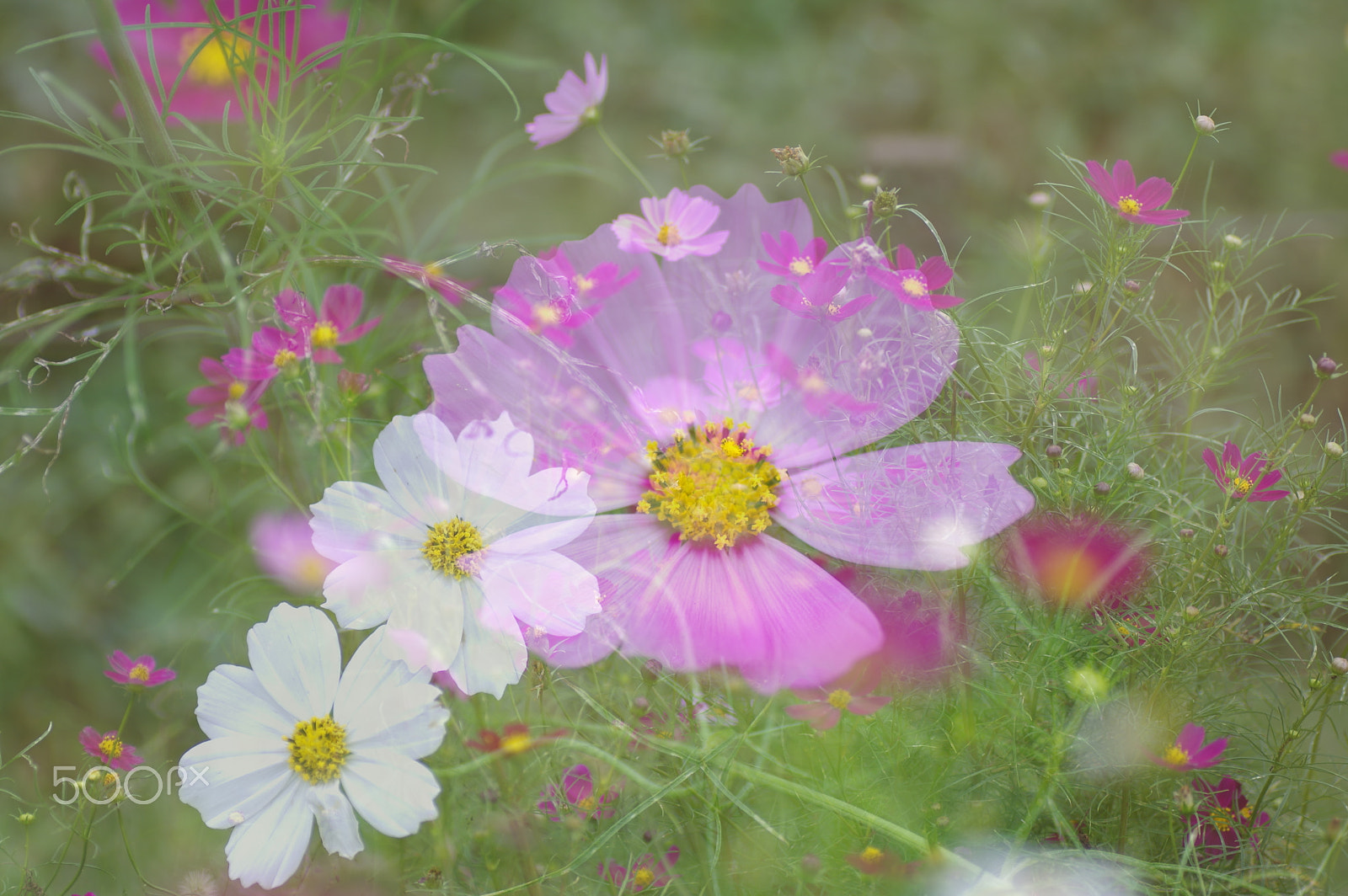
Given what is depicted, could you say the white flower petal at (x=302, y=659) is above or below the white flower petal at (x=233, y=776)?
above

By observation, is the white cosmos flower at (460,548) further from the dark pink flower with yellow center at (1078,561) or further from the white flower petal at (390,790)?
the dark pink flower with yellow center at (1078,561)

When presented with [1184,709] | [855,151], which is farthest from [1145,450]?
[855,151]

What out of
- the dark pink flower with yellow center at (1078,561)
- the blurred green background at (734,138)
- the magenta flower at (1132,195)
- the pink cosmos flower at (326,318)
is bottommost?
the blurred green background at (734,138)

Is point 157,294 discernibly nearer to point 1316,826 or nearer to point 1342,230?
point 1316,826

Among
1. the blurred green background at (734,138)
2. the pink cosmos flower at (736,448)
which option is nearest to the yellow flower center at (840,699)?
the pink cosmos flower at (736,448)

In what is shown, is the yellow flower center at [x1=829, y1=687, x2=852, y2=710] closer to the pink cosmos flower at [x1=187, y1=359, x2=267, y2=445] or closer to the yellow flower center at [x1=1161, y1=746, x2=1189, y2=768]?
the yellow flower center at [x1=1161, y1=746, x2=1189, y2=768]

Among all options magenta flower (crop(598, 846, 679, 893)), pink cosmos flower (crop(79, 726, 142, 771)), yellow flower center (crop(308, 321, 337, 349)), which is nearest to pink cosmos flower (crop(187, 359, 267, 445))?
yellow flower center (crop(308, 321, 337, 349))
